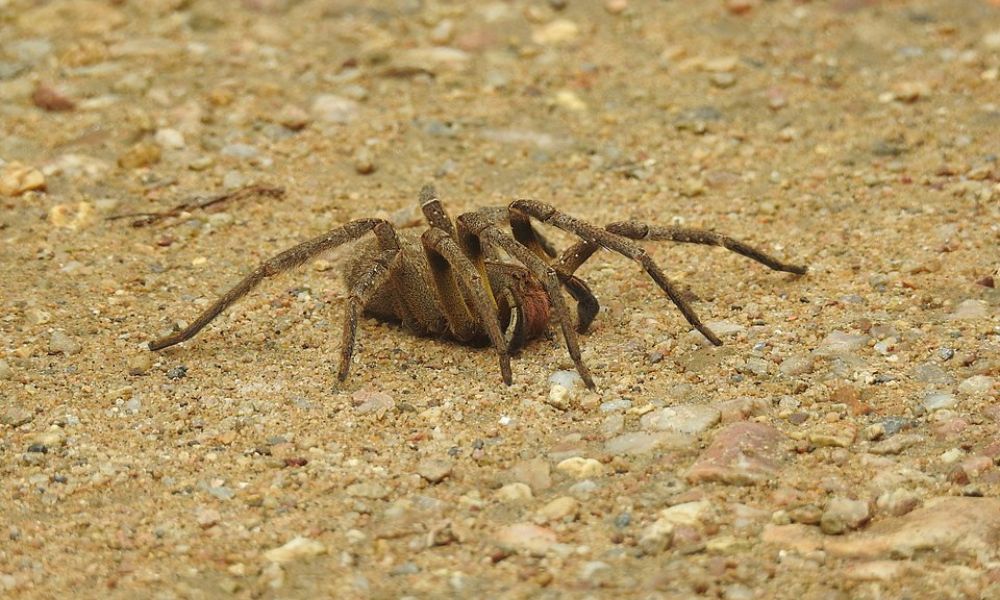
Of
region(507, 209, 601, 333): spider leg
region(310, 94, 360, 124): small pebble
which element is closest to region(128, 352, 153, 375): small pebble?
region(507, 209, 601, 333): spider leg

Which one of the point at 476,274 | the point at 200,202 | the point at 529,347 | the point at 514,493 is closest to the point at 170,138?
the point at 200,202

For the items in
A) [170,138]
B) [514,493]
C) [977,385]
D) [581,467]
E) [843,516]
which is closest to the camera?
[843,516]

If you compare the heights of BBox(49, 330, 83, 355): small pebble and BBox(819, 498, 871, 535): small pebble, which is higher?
BBox(819, 498, 871, 535): small pebble

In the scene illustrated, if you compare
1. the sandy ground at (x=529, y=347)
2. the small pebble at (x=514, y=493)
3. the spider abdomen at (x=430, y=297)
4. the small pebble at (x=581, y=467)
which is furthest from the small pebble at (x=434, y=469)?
the spider abdomen at (x=430, y=297)

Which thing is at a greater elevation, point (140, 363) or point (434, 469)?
point (434, 469)

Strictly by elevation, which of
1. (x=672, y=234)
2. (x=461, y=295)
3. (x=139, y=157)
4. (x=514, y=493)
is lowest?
(x=139, y=157)

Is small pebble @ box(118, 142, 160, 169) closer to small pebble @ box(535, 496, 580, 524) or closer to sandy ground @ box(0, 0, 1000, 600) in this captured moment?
sandy ground @ box(0, 0, 1000, 600)

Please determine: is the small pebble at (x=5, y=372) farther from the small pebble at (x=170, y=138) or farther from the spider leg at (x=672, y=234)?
the spider leg at (x=672, y=234)

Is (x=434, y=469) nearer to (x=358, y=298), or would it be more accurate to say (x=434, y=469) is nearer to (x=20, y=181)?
(x=358, y=298)
